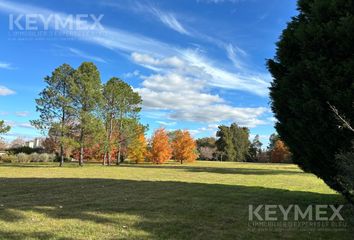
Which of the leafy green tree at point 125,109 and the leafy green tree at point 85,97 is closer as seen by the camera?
the leafy green tree at point 85,97

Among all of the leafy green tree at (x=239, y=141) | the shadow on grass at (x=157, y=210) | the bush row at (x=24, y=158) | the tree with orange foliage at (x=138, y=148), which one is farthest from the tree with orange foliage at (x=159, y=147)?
the leafy green tree at (x=239, y=141)

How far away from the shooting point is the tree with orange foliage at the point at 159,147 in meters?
53.7

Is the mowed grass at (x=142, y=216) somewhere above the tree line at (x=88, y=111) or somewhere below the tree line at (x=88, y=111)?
below

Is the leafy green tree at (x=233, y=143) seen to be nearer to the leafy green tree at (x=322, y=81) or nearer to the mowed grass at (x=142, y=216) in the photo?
the mowed grass at (x=142, y=216)

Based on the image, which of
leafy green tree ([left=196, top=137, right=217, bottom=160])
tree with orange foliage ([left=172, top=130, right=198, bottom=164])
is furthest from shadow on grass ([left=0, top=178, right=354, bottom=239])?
leafy green tree ([left=196, top=137, right=217, bottom=160])

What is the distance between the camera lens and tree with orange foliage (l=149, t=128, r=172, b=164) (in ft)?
176

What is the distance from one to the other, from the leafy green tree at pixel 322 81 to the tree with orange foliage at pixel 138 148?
38.0 m

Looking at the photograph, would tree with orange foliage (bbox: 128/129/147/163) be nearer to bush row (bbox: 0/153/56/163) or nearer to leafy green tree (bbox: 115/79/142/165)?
leafy green tree (bbox: 115/79/142/165)

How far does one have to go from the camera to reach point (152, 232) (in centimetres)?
676

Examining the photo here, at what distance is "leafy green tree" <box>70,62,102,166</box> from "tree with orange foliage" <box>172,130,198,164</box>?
1149 inches

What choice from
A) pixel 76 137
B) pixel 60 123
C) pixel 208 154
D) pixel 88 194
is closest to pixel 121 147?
pixel 76 137

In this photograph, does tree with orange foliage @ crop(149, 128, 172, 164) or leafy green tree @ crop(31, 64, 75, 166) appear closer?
leafy green tree @ crop(31, 64, 75, 166)

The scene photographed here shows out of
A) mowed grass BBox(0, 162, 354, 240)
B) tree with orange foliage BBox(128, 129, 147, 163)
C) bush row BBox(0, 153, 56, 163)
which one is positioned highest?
tree with orange foliage BBox(128, 129, 147, 163)

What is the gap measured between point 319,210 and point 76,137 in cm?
2986
